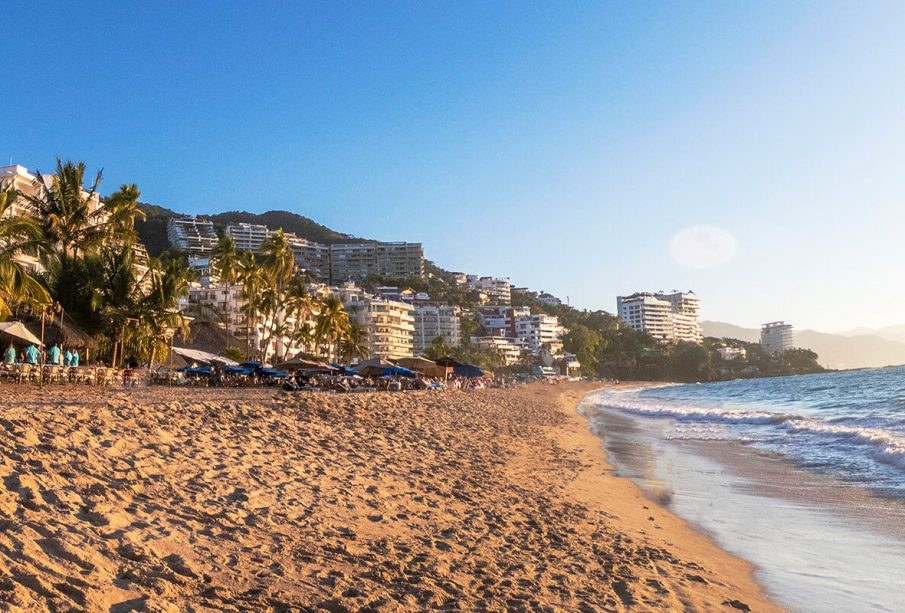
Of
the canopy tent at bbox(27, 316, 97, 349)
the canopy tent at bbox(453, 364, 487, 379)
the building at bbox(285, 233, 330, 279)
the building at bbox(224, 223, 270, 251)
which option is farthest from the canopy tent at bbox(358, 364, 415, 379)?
the building at bbox(224, 223, 270, 251)

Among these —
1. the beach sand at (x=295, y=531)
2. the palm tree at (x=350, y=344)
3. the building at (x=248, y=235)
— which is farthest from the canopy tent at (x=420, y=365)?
the building at (x=248, y=235)

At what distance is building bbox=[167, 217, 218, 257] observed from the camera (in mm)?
138962

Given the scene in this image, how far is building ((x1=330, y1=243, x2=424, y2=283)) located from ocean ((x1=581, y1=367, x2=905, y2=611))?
158658 mm

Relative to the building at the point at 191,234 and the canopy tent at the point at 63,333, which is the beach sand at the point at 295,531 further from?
the building at the point at 191,234

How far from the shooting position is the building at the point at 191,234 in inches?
5471

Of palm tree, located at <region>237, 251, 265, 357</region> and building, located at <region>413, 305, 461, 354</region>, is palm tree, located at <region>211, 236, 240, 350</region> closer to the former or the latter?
palm tree, located at <region>237, 251, 265, 357</region>

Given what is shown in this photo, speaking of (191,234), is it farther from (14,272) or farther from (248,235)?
(14,272)

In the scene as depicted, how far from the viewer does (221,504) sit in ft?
19.9

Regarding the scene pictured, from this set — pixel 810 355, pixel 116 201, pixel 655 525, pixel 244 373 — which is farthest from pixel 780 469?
pixel 810 355

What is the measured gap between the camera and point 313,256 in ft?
586

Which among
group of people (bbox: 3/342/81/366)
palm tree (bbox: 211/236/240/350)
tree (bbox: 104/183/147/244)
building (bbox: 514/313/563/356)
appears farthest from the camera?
building (bbox: 514/313/563/356)

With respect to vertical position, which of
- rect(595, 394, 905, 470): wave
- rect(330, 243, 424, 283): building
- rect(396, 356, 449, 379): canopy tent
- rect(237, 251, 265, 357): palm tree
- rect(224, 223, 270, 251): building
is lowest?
rect(595, 394, 905, 470): wave

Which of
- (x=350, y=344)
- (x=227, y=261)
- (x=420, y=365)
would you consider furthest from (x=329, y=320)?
(x=420, y=365)

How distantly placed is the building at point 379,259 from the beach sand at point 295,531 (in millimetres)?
170147
